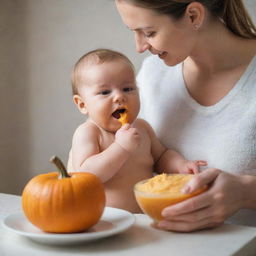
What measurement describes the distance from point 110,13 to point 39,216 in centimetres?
181

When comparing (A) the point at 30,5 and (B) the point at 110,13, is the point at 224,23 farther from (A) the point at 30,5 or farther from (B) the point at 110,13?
(A) the point at 30,5

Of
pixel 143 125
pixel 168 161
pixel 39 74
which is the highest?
pixel 39 74

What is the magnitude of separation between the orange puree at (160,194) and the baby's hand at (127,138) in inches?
12.5

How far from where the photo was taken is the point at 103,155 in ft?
4.26

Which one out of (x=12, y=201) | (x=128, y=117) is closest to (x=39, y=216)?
(x=12, y=201)

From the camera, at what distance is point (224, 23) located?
149cm

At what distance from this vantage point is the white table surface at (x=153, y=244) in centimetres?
84

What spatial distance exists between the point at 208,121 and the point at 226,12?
13.7 inches

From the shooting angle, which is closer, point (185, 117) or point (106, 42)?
point (185, 117)

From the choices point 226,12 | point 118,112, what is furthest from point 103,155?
point 226,12

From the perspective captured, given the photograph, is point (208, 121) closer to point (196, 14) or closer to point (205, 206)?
point (196, 14)

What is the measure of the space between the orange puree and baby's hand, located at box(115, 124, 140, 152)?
12.5 inches

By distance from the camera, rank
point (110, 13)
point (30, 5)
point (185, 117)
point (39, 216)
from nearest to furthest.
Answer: point (39, 216) → point (185, 117) → point (110, 13) → point (30, 5)

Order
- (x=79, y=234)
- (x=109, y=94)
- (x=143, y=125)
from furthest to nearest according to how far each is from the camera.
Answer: (x=143, y=125), (x=109, y=94), (x=79, y=234)
